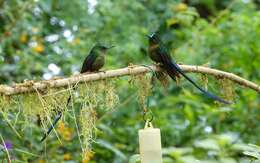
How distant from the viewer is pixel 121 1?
15.7 ft

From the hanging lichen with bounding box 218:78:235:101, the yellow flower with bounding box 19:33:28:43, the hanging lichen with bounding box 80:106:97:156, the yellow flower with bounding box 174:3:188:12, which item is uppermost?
the yellow flower with bounding box 174:3:188:12

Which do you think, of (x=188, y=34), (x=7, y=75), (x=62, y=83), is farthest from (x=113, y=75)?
(x=188, y=34)

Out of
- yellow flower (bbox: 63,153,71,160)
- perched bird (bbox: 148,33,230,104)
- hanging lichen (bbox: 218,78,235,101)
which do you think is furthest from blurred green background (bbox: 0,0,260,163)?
perched bird (bbox: 148,33,230,104)

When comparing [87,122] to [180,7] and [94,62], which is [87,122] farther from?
[180,7]

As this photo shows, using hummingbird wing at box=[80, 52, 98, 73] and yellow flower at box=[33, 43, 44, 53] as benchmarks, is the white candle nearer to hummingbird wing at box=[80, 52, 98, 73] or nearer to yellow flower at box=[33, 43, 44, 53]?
hummingbird wing at box=[80, 52, 98, 73]

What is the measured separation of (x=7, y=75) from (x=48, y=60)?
33 cm

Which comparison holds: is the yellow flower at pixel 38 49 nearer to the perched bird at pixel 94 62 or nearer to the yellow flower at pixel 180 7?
the yellow flower at pixel 180 7

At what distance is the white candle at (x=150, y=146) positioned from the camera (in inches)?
78.4

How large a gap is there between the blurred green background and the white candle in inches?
62.1

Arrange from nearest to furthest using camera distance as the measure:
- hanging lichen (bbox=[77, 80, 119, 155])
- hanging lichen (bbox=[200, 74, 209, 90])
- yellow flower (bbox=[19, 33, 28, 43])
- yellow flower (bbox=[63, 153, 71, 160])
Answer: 1. hanging lichen (bbox=[77, 80, 119, 155])
2. hanging lichen (bbox=[200, 74, 209, 90])
3. yellow flower (bbox=[63, 153, 71, 160])
4. yellow flower (bbox=[19, 33, 28, 43])

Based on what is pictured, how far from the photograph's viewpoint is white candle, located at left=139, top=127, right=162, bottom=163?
6.53 ft

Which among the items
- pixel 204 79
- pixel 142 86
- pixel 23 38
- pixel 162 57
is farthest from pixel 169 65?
pixel 23 38

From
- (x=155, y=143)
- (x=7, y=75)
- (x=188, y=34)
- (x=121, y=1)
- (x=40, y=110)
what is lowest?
(x=155, y=143)

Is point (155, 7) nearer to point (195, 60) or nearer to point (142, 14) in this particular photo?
point (142, 14)
